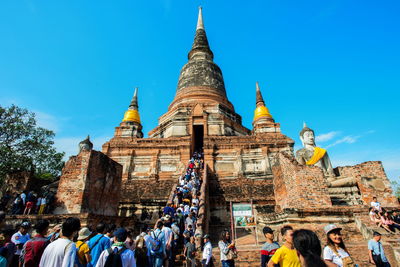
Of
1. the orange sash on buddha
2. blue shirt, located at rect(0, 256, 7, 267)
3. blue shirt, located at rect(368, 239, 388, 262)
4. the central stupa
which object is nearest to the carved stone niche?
the orange sash on buddha

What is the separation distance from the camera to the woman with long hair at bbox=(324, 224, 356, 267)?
2.95m

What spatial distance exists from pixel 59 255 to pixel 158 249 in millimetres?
2467

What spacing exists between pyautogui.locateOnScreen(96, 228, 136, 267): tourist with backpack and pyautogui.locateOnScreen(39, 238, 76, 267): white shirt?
0.43 meters

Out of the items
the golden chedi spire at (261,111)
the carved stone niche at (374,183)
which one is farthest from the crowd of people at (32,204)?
the golden chedi spire at (261,111)

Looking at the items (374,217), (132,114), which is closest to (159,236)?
(374,217)

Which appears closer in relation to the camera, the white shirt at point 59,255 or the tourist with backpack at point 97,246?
the white shirt at point 59,255

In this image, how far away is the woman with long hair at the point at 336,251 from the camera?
2951 mm

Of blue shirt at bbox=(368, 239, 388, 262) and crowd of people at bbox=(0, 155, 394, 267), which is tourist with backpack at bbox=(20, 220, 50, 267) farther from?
blue shirt at bbox=(368, 239, 388, 262)

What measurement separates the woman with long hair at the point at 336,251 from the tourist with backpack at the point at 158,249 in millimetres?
3136

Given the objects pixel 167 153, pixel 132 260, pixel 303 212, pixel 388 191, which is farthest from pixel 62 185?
pixel 388 191

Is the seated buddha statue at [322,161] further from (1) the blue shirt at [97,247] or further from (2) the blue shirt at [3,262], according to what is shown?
(2) the blue shirt at [3,262]

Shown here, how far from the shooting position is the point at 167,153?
57.6 ft

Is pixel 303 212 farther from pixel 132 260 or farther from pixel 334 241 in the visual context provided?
pixel 132 260

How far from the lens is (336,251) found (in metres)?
3.05
